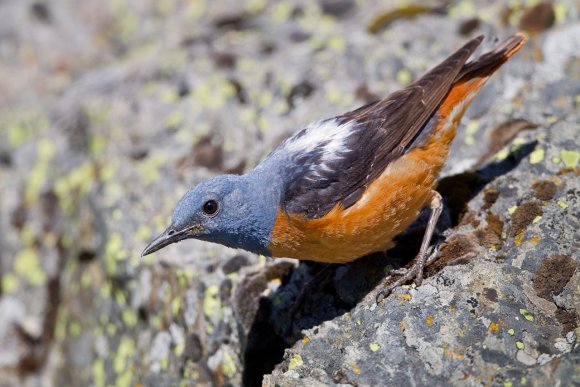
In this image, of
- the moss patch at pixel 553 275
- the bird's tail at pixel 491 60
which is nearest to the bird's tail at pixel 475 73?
the bird's tail at pixel 491 60

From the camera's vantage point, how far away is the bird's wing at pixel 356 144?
5.27 m

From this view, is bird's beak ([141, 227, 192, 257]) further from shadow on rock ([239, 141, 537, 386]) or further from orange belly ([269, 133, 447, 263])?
shadow on rock ([239, 141, 537, 386])

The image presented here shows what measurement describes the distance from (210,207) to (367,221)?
1.36m

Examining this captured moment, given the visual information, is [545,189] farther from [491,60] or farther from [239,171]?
[239,171]

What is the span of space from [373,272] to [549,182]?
180cm

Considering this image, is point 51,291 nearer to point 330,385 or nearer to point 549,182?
point 330,385

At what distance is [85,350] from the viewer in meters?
7.13

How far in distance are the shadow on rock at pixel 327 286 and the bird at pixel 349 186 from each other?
0.25 meters

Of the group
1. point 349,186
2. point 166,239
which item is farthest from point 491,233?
point 166,239

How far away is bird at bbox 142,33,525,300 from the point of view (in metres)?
5.16

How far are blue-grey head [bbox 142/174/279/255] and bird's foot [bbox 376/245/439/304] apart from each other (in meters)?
1.08

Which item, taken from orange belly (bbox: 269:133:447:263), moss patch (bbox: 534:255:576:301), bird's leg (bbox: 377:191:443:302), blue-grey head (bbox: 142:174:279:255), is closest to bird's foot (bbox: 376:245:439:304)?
bird's leg (bbox: 377:191:443:302)

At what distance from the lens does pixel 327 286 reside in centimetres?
561

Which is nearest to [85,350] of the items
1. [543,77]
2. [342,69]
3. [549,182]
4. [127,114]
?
[127,114]
